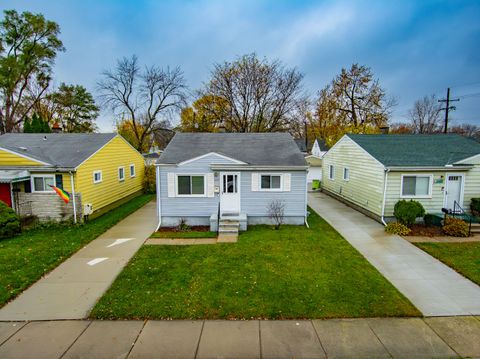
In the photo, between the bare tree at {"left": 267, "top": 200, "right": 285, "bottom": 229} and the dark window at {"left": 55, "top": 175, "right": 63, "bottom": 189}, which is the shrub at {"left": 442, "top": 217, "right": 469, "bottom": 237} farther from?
the dark window at {"left": 55, "top": 175, "right": 63, "bottom": 189}

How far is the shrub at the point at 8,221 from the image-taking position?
11.2m

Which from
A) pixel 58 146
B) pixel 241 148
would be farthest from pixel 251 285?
pixel 58 146

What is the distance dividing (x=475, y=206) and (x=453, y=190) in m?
1.18

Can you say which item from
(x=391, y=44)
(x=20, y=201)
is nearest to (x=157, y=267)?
(x=20, y=201)

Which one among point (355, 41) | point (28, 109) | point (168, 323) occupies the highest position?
point (355, 41)

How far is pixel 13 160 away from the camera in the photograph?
12.7 metres

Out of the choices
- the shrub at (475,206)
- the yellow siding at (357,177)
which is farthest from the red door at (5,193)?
the shrub at (475,206)

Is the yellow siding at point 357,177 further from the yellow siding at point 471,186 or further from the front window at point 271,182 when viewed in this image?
the front window at point 271,182

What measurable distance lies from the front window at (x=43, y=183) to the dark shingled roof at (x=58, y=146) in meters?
0.88

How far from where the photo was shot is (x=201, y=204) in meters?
12.4

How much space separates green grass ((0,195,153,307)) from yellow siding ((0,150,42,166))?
10.8 ft

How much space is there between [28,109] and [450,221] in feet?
140

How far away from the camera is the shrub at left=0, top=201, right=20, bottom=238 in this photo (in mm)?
11172

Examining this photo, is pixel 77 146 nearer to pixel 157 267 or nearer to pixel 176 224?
pixel 176 224
